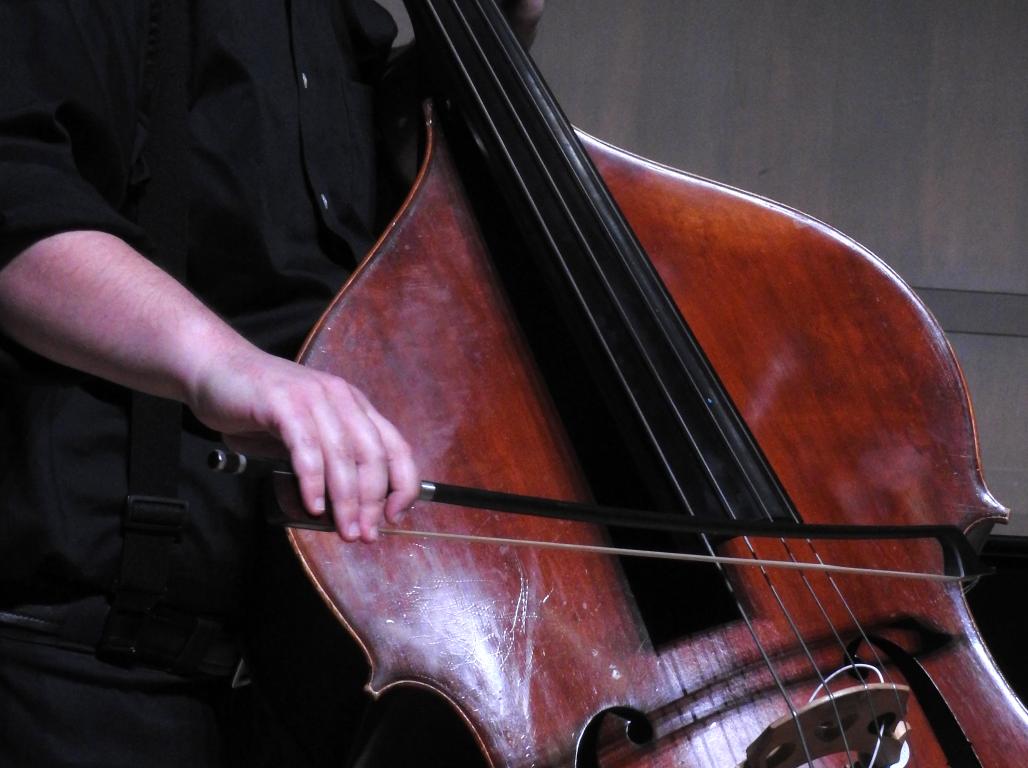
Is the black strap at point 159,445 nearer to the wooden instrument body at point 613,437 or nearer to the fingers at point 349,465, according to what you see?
the wooden instrument body at point 613,437

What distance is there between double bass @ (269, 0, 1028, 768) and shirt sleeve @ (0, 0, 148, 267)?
0.50 feet

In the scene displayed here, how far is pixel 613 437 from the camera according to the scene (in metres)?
0.68

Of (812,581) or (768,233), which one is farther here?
(768,233)

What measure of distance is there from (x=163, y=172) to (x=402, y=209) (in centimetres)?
15

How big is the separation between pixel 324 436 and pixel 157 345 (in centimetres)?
13

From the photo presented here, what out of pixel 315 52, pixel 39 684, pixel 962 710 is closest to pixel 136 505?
pixel 39 684

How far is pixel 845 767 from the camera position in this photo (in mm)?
560

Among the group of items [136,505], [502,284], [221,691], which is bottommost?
[221,691]

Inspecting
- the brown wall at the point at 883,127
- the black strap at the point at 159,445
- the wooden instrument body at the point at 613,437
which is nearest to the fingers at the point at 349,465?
the wooden instrument body at the point at 613,437

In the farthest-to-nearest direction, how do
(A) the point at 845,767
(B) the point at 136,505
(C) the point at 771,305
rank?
(C) the point at 771,305, (B) the point at 136,505, (A) the point at 845,767

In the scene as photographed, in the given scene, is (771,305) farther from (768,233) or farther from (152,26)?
→ (152,26)

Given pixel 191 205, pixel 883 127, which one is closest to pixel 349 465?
pixel 191 205

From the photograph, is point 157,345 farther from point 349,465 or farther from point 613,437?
point 613,437

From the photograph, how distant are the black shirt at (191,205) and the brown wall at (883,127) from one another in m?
0.82
